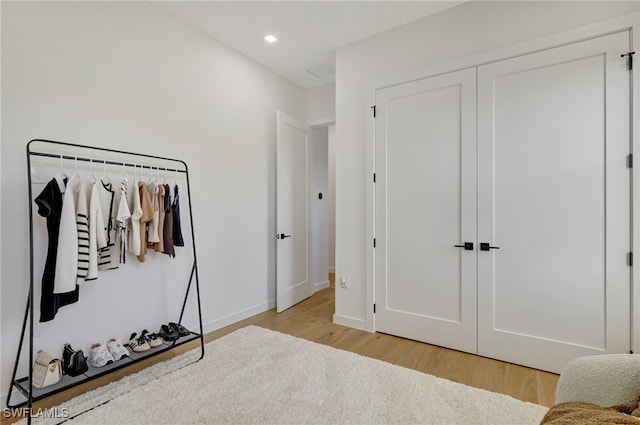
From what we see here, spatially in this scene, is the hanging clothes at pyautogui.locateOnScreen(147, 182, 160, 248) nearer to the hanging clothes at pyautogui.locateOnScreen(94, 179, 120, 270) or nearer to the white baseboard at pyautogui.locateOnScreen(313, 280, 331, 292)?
the hanging clothes at pyautogui.locateOnScreen(94, 179, 120, 270)

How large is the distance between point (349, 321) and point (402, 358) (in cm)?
81

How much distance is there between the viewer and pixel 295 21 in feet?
9.43

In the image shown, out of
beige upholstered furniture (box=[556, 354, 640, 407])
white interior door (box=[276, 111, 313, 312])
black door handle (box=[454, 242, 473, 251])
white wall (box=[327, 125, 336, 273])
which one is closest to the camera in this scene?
beige upholstered furniture (box=[556, 354, 640, 407])

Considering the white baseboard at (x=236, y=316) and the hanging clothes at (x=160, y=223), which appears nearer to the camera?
the hanging clothes at (x=160, y=223)

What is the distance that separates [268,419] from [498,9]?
333 cm

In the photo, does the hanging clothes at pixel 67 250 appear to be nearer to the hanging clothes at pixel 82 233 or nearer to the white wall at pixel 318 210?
the hanging clothes at pixel 82 233

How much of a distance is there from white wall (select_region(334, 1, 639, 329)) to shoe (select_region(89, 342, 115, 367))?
2037mm

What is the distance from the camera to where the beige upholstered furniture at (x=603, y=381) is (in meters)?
1.08

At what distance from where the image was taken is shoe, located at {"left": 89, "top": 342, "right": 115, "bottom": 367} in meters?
2.02

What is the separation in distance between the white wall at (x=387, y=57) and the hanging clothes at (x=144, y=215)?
5.86ft

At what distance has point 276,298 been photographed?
3955mm

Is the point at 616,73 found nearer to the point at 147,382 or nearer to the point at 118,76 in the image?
the point at 118,76

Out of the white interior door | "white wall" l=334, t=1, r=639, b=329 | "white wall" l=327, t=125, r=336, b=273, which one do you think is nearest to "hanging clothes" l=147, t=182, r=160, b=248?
the white interior door

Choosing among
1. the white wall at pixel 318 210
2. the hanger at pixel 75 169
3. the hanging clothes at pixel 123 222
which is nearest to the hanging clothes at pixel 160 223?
the hanging clothes at pixel 123 222
